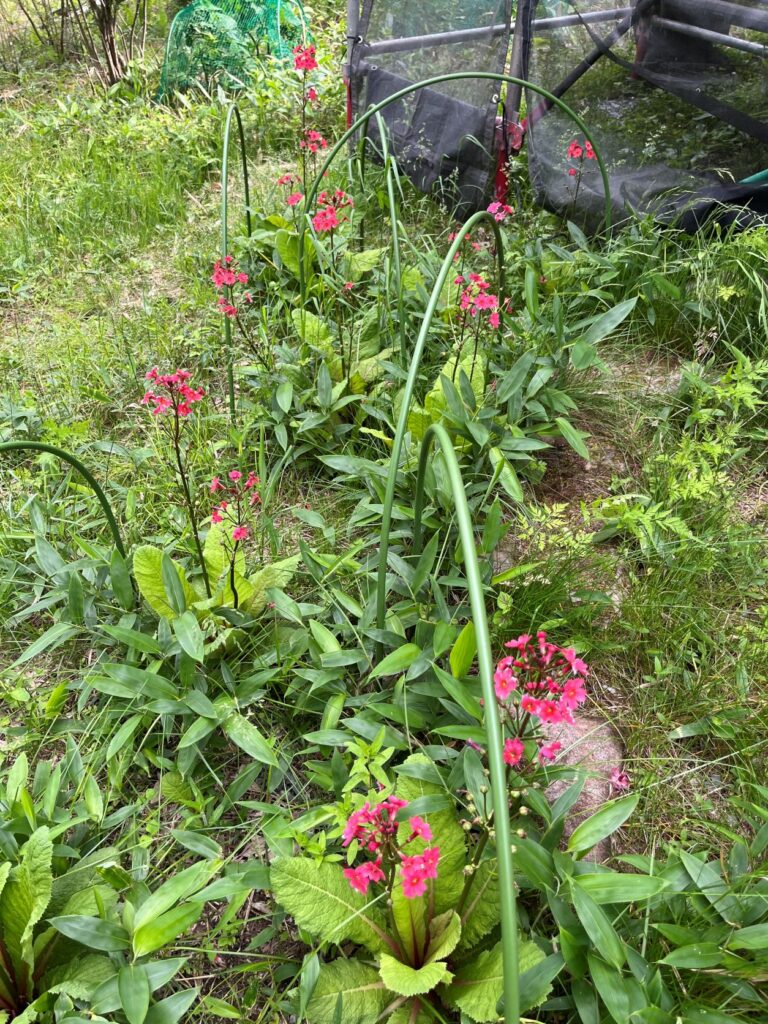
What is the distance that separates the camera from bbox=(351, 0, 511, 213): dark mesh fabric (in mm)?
2898

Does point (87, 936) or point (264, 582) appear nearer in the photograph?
point (87, 936)

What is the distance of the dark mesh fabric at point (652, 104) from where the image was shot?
2467 mm

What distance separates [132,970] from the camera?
3.42ft

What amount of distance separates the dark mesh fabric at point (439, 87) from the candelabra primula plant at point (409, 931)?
103 inches

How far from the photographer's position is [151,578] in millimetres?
1569

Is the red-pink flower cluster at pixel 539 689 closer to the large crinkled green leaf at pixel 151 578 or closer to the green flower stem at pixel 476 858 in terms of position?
the green flower stem at pixel 476 858

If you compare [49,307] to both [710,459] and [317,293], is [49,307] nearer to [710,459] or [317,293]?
[317,293]

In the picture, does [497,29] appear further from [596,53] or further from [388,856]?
[388,856]

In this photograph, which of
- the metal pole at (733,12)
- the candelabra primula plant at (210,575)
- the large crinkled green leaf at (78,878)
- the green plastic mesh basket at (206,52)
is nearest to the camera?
the large crinkled green leaf at (78,878)

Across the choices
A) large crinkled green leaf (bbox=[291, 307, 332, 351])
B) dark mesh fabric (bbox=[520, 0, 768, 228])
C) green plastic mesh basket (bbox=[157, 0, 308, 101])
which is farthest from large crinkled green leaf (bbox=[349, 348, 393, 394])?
green plastic mesh basket (bbox=[157, 0, 308, 101])

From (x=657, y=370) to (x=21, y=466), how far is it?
2090 mm

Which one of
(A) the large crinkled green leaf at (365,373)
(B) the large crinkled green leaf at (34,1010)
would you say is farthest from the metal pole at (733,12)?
(B) the large crinkled green leaf at (34,1010)

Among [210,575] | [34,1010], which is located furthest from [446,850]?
[210,575]

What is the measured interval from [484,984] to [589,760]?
1.62 ft
